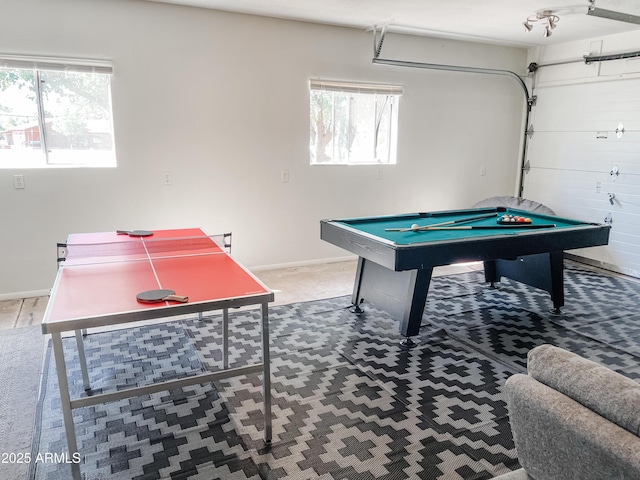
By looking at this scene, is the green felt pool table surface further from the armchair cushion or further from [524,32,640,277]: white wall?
[524,32,640,277]: white wall

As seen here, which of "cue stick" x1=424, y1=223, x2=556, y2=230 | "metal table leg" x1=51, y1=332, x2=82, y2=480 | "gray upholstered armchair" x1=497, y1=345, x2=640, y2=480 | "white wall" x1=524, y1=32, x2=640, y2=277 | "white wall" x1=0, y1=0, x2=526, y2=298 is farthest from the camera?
"white wall" x1=524, y1=32, x2=640, y2=277

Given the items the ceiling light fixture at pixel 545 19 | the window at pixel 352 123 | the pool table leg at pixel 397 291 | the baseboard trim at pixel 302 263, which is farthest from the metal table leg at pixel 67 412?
the ceiling light fixture at pixel 545 19

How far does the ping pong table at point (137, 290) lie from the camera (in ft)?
5.69

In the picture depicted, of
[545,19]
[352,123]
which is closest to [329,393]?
[352,123]

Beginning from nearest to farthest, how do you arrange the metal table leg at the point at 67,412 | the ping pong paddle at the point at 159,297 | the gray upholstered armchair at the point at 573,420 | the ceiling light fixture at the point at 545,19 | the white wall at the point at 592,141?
the gray upholstered armchair at the point at 573,420 → the metal table leg at the point at 67,412 → the ping pong paddle at the point at 159,297 → the ceiling light fixture at the point at 545,19 → the white wall at the point at 592,141

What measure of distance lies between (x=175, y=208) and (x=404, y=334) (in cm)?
253

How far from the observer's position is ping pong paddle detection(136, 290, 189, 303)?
72.0 inches

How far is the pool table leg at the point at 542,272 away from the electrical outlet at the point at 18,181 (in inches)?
167

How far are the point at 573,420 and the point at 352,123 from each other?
4.40 m

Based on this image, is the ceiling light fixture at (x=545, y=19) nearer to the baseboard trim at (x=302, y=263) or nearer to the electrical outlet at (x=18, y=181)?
the baseboard trim at (x=302, y=263)

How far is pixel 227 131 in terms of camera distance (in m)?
4.51

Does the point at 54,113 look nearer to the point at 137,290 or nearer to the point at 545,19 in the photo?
the point at 137,290

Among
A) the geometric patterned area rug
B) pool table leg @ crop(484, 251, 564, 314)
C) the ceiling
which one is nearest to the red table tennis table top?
the geometric patterned area rug

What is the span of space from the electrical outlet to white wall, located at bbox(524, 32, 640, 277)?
5860 mm
